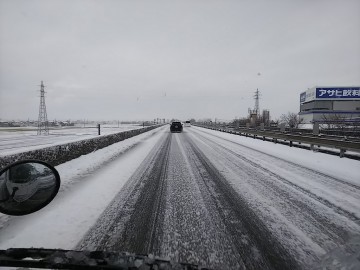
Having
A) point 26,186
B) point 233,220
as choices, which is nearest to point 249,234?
point 233,220

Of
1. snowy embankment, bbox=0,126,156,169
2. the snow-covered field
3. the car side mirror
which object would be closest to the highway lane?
the car side mirror

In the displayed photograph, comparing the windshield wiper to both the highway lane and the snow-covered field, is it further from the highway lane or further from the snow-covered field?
the snow-covered field

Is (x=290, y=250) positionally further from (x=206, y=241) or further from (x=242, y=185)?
(x=242, y=185)

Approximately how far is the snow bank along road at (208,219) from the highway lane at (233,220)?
0.01m

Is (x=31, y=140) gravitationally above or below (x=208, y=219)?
below

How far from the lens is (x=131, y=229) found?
3.95 meters

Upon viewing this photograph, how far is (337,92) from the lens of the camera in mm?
89562

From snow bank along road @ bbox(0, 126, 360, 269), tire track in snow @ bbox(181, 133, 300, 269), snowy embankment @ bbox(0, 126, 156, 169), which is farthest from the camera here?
snowy embankment @ bbox(0, 126, 156, 169)

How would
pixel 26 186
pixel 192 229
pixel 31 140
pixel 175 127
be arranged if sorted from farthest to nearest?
pixel 175 127
pixel 31 140
pixel 192 229
pixel 26 186

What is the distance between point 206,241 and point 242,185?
3385mm

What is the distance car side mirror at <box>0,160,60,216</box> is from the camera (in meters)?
3.18

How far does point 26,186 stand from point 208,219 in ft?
8.96

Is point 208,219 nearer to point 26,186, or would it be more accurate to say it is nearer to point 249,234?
point 249,234

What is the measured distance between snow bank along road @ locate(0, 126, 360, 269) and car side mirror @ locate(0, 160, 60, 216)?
1.66 ft
